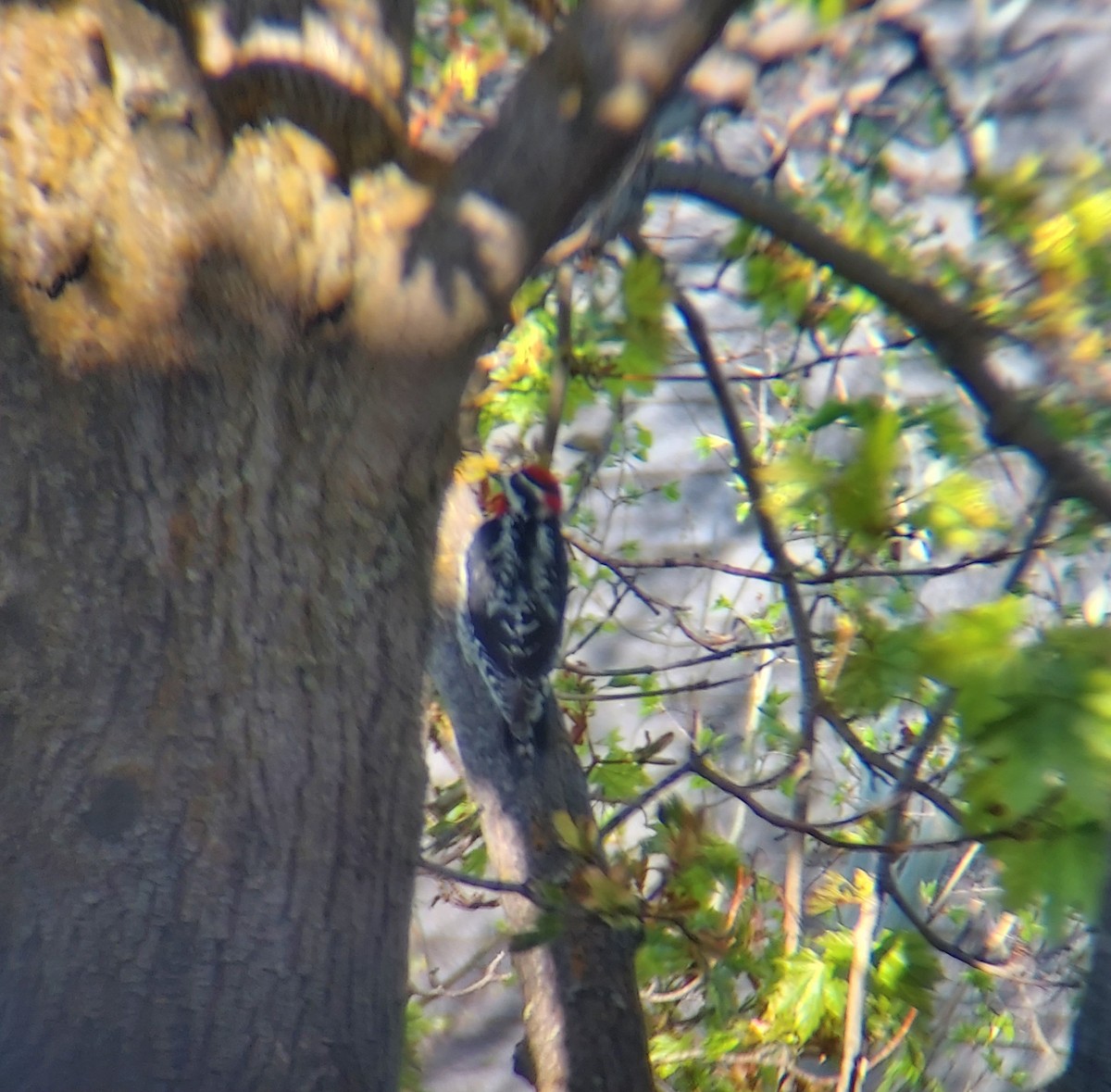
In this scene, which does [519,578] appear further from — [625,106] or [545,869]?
[625,106]

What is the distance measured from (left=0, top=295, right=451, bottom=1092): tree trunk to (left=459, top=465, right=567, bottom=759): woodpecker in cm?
203

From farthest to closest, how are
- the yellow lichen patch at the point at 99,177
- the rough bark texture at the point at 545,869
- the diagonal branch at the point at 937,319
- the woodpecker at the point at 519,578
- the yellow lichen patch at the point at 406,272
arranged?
the woodpecker at the point at 519,578
the rough bark texture at the point at 545,869
the diagonal branch at the point at 937,319
the yellow lichen patch at the point at 406,272
the yellow lichen patch at the point at 99,177

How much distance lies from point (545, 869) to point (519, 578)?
154cm

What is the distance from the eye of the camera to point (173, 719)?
4.46ft

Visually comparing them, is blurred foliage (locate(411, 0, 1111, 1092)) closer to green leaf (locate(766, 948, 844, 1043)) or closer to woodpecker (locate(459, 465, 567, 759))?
green leaf (locate(766, 948, 844, 1043))

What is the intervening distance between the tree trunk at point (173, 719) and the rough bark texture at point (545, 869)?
97cm

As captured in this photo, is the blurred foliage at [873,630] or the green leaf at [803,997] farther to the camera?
the green leaf at [803,997]

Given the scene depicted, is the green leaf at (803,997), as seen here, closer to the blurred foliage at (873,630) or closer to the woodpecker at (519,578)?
the blurred foliage at (873,630)

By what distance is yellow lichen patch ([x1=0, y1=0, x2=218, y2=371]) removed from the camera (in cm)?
123

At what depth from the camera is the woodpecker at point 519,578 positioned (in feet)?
12.4

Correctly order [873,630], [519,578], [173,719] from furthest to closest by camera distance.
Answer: [519,578], [873,630], [173,719]

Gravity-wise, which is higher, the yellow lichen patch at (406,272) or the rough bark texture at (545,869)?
the yellow lichen patch at (406,272)

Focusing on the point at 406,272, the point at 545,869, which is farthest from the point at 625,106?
the point at 545,869


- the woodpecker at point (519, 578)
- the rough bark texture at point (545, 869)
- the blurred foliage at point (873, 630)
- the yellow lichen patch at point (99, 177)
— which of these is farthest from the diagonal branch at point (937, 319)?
the woodpecker at point (519, 578)
